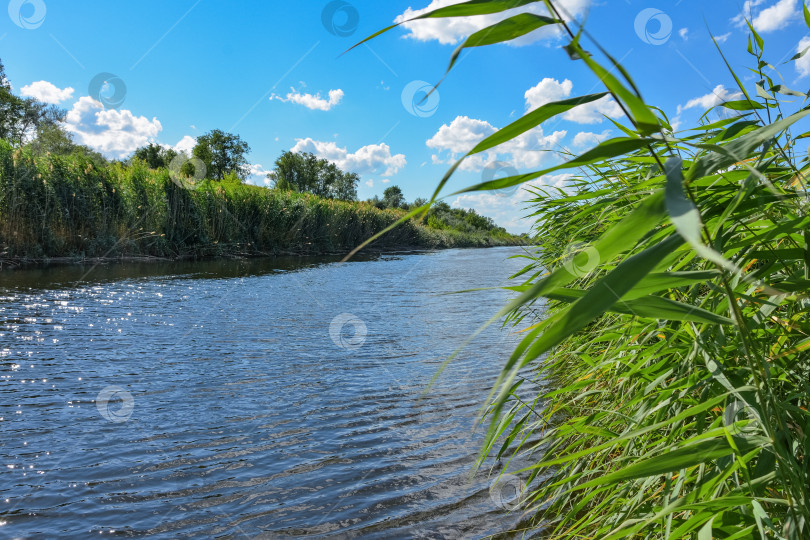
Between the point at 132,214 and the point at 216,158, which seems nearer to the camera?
the point at 132,214

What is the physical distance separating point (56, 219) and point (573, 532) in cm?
1555

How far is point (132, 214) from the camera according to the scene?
1522 cm

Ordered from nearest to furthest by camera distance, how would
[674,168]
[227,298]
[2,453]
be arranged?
1. [674,168]
2. [2,453]
3. [227,298]

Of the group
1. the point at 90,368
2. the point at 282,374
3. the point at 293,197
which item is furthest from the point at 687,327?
the point at 293,197

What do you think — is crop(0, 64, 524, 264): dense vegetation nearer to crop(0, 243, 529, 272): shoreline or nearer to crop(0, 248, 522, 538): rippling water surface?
crop(0, 243, 529, 272): shoreline

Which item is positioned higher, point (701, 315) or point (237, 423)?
point (701, 315)

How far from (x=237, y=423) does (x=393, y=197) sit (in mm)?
76877

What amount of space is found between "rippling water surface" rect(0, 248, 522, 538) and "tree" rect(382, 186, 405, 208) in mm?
68770

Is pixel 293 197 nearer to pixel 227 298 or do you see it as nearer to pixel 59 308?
pixel 227 298

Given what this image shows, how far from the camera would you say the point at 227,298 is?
30.5 ft

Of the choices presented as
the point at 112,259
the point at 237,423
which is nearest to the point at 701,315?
the point at 237,423

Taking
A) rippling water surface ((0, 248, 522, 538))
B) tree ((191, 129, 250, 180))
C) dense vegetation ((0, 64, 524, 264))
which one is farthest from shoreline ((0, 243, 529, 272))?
tree ((191, 129, 250, 180))

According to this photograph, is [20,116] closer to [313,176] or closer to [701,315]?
[313,176]

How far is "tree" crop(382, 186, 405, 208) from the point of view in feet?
249
